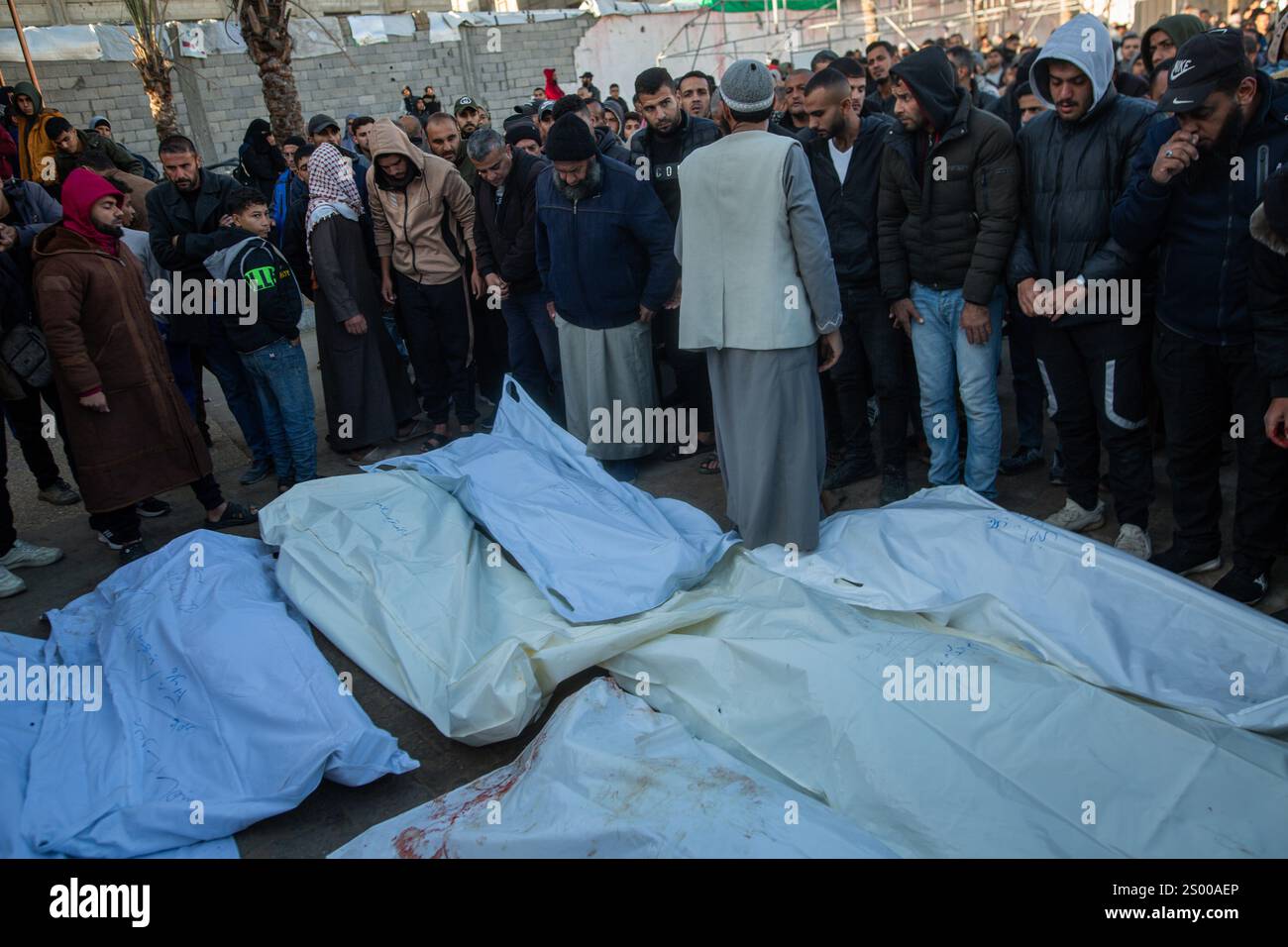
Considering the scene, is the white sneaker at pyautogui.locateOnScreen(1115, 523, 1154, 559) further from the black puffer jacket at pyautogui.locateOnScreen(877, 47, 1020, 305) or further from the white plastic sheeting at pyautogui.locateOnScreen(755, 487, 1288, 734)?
the black puffer jacket at pyautogui.locateOnScreen(877, 47, 1020, 305)

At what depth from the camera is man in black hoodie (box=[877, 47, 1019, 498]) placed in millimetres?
3695

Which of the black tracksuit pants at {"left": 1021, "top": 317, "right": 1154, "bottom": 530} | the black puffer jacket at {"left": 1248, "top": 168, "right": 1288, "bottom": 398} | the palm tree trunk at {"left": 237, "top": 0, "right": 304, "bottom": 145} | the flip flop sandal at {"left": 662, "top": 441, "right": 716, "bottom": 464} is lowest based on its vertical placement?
the flip flop sandal at {"left": 662, "top": 441, "right": 716, "bottom": 464}

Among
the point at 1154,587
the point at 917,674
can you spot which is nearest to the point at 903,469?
the point at 1154,587

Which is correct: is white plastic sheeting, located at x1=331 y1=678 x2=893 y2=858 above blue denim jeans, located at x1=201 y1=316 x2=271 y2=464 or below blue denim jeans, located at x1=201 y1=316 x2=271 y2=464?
below

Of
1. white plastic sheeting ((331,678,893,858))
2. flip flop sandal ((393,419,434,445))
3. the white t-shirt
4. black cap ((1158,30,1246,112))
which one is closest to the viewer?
white plastic sheeting ((331,678,893,858))

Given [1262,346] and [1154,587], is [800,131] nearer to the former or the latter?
[1262,346]

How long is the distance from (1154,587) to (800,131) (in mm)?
2613

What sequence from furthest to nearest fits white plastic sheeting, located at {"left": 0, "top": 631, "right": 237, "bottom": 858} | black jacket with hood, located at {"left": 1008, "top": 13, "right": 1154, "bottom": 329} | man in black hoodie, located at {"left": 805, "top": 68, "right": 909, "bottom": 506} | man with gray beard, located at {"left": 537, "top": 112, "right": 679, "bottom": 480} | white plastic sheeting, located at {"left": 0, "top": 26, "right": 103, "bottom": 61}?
white plastic sheeting, located at {"left": 0, "top": 26, "right": 103, "bottom": 61} → man with gray beard, located at {"left": 537, "top": 112, "right": 679, "bottom": 480} → man in black hoodie, located at {"left": 805, "top": 68, "right": 909, "bottom": 506} → black jacket with hood, located at {"left": 1008, "top": 13, "right": 1154, "bottom": 329} → white plastic sheeting, located at {"left": 0, "top": 631, "right": 237, "bottom": 858}

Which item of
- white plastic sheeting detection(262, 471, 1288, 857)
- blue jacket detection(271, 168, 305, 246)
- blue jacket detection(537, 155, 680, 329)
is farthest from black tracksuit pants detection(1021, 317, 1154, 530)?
blue jacket detection(271, 168, 305, 246)

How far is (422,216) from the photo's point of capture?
5.48 meters

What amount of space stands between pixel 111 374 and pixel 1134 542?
4532 millimetres

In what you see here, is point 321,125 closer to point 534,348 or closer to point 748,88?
point 534,348

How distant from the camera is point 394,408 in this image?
5.98 metres

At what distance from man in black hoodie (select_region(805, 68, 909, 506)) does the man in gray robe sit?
1.67 ft
